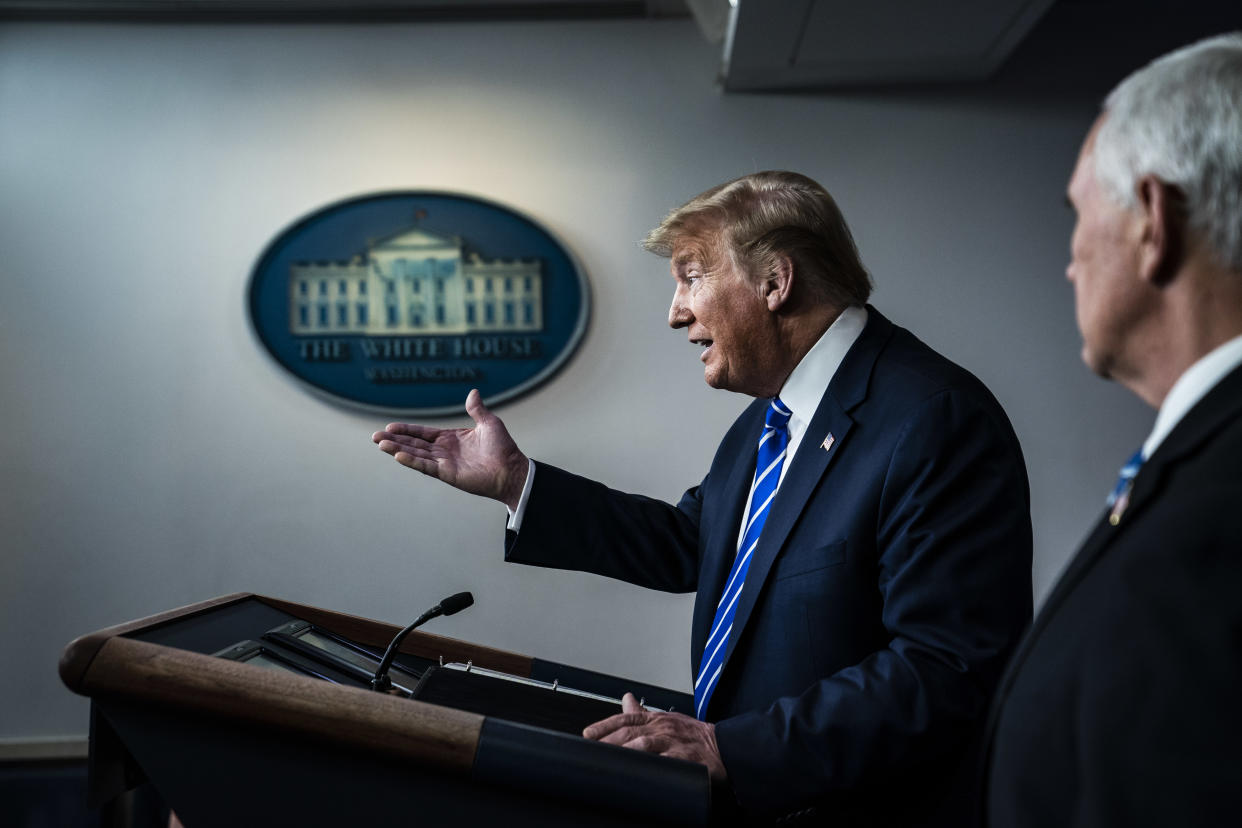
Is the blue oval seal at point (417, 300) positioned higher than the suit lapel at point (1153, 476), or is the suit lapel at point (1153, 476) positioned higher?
the blue oval seal at point (417, 300)

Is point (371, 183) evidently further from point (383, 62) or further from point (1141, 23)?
point (1141, 23)

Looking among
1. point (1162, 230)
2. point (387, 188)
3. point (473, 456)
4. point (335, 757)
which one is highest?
point (387, 188)

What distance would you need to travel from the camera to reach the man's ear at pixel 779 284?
5.18 ft

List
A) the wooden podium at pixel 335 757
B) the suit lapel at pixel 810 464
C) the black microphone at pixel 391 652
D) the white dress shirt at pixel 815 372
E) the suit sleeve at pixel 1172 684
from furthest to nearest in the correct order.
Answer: the white dress shirt at pixel 815 372 → the suit lapel at pixel 810 464 → the black microphone at pixel 391 652 → the wooden podium at pixel 335 757 → the suit sleeve at pixel 1172 684

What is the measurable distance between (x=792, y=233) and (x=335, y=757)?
3.56 feet

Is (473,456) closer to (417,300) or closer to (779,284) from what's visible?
A: (779,284)

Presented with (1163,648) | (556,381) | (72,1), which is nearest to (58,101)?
(72,1)

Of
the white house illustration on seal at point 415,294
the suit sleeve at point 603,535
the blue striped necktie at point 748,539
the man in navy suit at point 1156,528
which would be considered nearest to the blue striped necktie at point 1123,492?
the man in navy suit at point 1156,528

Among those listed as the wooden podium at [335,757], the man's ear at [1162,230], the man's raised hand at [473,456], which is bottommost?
the wooden podium at [335,757]

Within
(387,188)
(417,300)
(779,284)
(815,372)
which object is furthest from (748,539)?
(387,188)

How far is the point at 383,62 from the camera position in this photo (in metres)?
3.18

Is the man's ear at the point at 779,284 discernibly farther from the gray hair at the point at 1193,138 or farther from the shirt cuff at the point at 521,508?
the gray hair at the point at 1193,138

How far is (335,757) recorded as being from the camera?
0.96m

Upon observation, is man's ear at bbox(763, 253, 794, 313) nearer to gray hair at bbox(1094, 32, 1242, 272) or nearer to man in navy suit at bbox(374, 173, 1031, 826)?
man in navy suit at bbox(374, 173, 1031, 826)
